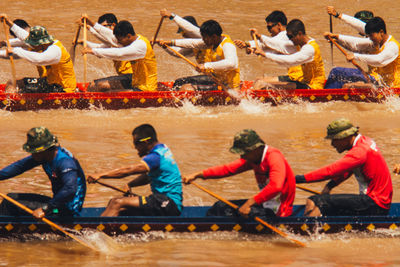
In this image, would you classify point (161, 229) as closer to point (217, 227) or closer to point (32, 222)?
point (217, 227)

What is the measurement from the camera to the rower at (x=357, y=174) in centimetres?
959

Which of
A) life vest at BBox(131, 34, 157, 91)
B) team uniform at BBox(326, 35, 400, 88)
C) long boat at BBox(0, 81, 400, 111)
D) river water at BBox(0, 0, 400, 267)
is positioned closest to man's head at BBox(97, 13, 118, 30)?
life vest at BBox(131, 34, 157, 91)

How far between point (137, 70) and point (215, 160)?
312 centimetres

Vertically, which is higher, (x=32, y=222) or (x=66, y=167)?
(x=66, y=167)

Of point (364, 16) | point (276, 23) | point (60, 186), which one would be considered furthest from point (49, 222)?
point (364, 16)

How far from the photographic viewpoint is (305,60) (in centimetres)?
1574

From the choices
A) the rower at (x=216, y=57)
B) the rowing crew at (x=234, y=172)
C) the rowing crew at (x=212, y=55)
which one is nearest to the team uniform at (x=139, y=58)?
the rowing crew at (x=212, y=55)

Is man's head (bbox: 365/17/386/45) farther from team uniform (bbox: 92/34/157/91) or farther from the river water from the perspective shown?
team uniform (bbox: 92/34/157/91)

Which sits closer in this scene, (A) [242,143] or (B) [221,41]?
(A) [242,143]

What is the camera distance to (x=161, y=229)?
966 cm

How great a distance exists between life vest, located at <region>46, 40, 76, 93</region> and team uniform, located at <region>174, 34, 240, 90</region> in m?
2.18

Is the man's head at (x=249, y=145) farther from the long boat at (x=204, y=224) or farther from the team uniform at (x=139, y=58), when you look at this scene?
the team uniform at (x=139, y=58)

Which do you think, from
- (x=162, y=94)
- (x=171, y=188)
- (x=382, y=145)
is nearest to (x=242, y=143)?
(x=171, y=188)

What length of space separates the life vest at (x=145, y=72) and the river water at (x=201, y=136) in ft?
1.50
